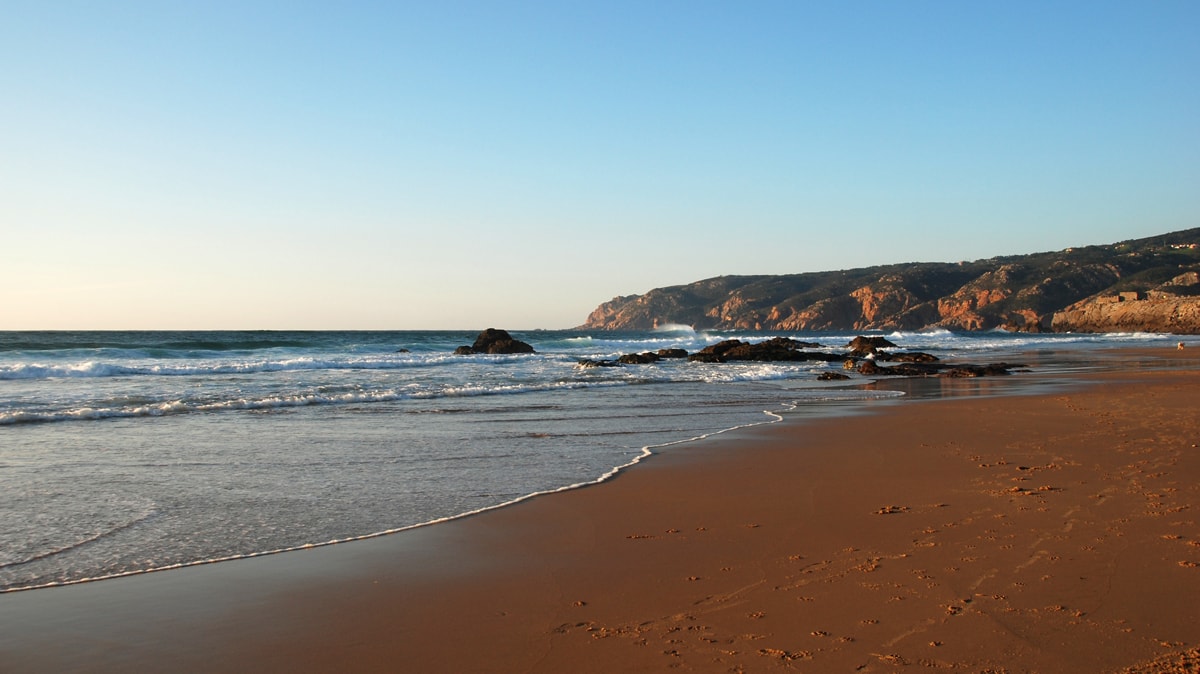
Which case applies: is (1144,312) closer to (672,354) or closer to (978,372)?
(672,354)

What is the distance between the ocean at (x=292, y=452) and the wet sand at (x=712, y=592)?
0.78 m

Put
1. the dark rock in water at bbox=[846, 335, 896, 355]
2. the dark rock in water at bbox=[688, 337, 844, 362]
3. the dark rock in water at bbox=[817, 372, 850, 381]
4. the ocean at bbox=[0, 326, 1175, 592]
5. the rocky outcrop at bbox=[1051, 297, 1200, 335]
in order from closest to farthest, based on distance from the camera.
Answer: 1. the ocean at bbox=[0, 326, 1175, 592]
2. the dark rock in water at bbox=[817, 372, 850, 381]
3. the dark rock in water at bbox=[688, 337, 844, 362]
4. the dark rock in water at bbox=[846, 335, 896, 355]
5. the rocky outcrop at bbox=[1051, 297, 1200, 335]

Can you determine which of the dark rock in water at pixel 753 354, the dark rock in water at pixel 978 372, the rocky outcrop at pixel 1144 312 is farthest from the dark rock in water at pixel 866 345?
the rocky outcrop at pixel 1144 312

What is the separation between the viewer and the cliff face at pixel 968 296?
86.8m

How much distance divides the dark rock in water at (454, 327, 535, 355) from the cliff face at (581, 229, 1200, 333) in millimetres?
67053

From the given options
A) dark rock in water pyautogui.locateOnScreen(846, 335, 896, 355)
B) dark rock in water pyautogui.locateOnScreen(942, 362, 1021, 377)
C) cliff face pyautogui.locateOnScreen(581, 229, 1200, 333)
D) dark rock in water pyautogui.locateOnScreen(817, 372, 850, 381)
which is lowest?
dark rock in water pyautogui.locateOnScreen(942, 362, 1021, 377)

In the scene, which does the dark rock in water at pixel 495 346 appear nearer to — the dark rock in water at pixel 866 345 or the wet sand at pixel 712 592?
the dark rock in water at pixel 866 345

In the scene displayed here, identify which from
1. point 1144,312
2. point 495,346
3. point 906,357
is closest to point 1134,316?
point 1144,312

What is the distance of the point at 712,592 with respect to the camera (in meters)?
4.31

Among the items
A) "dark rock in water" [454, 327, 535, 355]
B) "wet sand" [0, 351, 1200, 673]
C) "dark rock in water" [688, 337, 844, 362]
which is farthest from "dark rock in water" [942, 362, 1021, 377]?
"dark rock in water" [454, 327, 535, 355]

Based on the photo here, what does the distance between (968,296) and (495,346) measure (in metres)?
104

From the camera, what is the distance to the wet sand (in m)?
3.48

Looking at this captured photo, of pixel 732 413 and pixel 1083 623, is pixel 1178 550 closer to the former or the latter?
pixel 1083 623

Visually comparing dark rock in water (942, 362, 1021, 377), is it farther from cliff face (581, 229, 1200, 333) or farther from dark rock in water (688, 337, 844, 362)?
cliff face (581, 229, 1200, 333)
